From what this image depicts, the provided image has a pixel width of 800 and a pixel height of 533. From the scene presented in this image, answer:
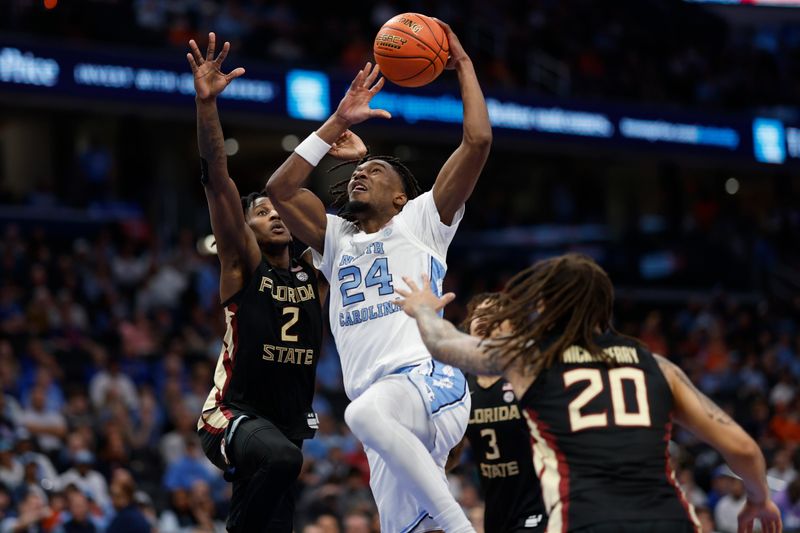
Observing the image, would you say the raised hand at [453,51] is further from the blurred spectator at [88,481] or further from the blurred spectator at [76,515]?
the blurred spectator at [88,481]

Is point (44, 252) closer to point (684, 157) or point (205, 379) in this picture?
point (205, 379)

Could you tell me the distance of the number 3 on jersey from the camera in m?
7.04

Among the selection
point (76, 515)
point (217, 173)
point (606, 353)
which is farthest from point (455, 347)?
point (76, 515)

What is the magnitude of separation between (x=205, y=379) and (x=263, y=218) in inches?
351

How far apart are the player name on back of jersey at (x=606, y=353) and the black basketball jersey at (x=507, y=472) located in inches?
81.5

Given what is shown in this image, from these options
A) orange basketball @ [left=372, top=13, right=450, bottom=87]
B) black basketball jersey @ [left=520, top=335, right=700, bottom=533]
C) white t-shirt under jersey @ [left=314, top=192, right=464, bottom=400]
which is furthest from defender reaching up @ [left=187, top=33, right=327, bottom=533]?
black basketball jersey @ [left=520, top=335, right=700, bottom=533]

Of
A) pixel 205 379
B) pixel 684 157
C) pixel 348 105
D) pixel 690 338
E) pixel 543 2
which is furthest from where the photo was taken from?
pixel 543 2

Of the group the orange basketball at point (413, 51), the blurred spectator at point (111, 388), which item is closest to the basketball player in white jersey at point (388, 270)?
the orange basketball at point (413, 51)

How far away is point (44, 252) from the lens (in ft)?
61.3

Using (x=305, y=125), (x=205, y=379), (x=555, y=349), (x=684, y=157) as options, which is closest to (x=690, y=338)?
(x=684, y=157)

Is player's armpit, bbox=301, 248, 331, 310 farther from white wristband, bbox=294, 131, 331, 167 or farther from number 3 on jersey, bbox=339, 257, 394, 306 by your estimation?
white wristband, bbox=294, 131, 331, 167

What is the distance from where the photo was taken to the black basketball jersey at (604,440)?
4.86m

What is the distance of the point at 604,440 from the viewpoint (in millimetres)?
4910

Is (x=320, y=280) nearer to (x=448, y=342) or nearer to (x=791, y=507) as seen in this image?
(x=448, y=342)
